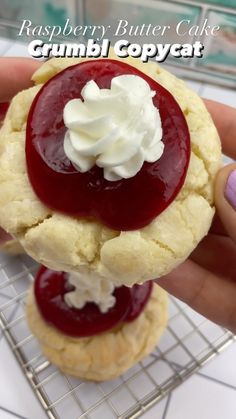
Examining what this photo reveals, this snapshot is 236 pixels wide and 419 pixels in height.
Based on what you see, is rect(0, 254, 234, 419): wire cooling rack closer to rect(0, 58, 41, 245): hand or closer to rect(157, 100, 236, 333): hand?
rect(157, 100, 236, 333): hand

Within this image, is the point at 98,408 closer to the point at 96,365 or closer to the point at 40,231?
the point at 96,365

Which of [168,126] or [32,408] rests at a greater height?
[168,126]

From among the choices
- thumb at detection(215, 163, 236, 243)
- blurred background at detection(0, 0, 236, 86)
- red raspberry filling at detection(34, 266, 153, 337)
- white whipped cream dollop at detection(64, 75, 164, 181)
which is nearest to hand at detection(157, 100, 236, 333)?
red raspberry filling at detection(34, 266, 153, 337)

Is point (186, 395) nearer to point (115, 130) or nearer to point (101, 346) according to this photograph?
point (101, 346)

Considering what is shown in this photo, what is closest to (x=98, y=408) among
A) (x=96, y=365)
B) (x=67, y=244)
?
(x=96, y=365)

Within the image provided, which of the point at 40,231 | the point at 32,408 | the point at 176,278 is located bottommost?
the point at 32,408

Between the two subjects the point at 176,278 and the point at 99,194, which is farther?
the point at 176,278
